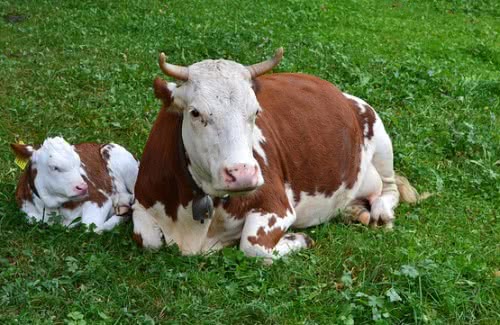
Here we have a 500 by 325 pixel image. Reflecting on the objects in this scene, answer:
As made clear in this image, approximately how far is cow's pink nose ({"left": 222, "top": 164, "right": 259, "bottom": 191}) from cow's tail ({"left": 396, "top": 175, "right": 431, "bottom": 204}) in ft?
8.64

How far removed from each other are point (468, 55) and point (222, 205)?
26.5ft

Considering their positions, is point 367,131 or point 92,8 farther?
point 92,8

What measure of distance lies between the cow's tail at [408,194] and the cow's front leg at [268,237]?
1.47m

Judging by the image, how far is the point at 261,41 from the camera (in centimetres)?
1141

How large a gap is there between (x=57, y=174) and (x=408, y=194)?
127 inches

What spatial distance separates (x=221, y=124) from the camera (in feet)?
15.8

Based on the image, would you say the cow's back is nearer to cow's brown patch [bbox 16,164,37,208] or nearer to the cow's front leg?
the cow's front leg

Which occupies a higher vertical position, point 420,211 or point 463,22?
point 420,211

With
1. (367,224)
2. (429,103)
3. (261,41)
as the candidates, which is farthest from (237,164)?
(261,41)

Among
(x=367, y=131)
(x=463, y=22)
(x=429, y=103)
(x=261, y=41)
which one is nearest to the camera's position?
(x=367, y=131)

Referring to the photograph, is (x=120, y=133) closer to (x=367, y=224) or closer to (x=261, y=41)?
(x=367, y=224)

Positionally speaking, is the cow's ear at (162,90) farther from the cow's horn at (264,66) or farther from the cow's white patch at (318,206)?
the cow's white patch at (318,206)

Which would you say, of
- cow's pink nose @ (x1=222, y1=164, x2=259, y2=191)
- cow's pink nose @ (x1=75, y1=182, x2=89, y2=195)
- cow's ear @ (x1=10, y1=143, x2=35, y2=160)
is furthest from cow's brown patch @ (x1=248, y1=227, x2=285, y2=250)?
cow's ear @ (x1=10, y1=143, x2=35, y2=160)

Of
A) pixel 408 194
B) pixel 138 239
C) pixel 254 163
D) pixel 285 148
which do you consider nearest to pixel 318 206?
pixel 285 148
